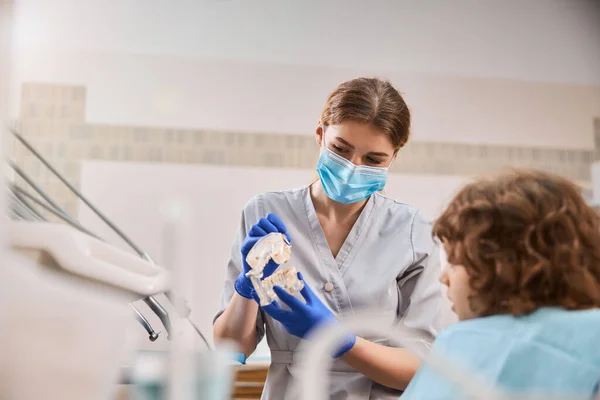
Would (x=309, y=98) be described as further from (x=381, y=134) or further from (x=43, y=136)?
(x=381, y=134)

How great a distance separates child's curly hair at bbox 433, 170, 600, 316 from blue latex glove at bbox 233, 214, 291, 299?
39 centimetres

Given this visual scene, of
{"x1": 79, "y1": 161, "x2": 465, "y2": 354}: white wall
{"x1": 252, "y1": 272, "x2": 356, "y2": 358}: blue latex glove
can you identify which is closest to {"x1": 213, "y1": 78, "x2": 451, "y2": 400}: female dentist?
{"x1": 252, "y1": 272, "x2": 356, "y2": 358}: blue latex glove

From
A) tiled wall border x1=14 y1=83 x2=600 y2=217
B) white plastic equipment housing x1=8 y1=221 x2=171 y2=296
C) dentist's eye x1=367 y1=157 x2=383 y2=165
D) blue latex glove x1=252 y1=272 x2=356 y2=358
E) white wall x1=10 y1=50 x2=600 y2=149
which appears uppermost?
white wall x1=10 y1=50 x2=600 y2=149

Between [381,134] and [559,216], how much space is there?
61 centimetres

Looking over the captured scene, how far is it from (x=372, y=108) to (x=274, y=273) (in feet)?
1.55

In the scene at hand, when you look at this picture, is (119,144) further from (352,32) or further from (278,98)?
(352,32)

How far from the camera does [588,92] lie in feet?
12.1

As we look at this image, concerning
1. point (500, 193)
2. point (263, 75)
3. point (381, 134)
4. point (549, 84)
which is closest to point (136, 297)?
point (500, 193)

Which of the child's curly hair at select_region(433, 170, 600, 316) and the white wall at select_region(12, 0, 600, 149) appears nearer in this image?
the child's curly hair at select_region(433, 170, 600, 316)

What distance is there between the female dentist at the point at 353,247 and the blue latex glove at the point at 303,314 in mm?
119

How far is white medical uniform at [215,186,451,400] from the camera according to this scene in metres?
1.36

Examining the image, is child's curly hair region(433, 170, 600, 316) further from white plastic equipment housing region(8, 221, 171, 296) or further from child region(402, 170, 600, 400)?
white plastic equipment housing region(8, 221, 171, 296)

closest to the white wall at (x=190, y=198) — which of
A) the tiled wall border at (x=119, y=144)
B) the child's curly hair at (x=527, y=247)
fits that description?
the tiled wall border at (x=119, y=144)

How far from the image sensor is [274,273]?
1182mm
